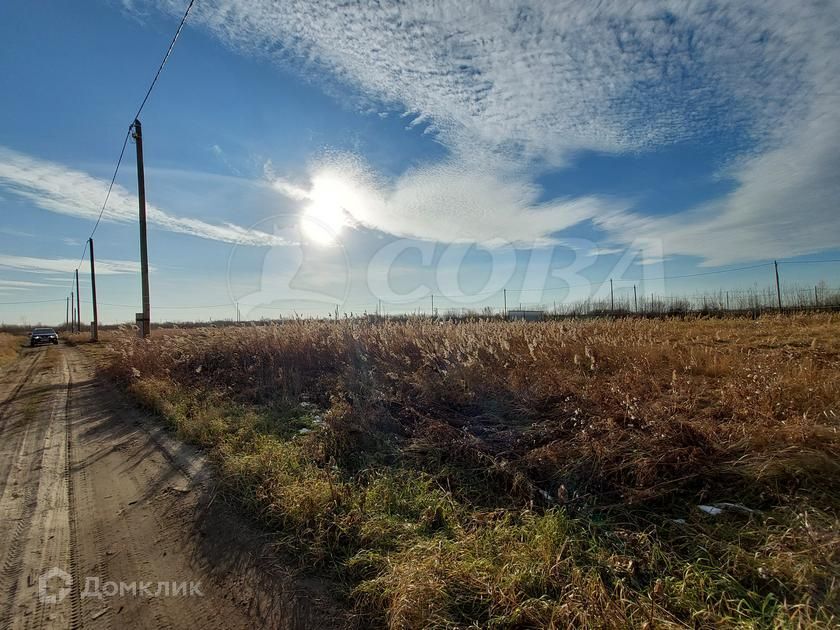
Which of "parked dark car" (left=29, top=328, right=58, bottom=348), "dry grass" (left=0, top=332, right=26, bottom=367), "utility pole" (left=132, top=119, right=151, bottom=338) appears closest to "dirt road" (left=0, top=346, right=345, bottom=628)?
"utility pole" (left=132, top=119, right=151, bottom=338)

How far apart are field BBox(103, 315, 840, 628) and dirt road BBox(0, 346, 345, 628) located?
23cm

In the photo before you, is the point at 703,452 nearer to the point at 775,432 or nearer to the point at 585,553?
the point at 775,432

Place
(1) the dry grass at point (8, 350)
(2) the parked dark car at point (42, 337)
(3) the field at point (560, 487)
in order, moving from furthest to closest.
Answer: (2) the parked dark car at point (42, 337) → (1) the dry grass at point (8, 350) → (3) the field at point (560, 487)

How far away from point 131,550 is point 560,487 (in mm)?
2987

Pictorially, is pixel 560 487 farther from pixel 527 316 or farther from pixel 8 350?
pixel 8 350

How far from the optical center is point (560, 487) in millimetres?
2818

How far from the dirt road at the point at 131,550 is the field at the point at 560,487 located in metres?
0.23

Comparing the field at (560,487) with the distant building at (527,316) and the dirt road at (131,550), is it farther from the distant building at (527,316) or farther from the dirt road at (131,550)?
the distant building at (527,316)

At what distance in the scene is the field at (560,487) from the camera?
185 centimetres

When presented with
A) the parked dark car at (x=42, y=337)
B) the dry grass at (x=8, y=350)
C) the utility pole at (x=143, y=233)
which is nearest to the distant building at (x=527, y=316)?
the utility pole at (x=143, y=233)

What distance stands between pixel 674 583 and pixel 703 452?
1329 mm

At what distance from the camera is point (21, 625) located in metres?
1.98

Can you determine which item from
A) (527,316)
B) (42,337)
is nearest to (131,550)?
(527,316)

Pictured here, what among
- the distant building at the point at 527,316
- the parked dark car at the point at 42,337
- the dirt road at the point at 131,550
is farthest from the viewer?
the parked dark car at the point at 42,337
